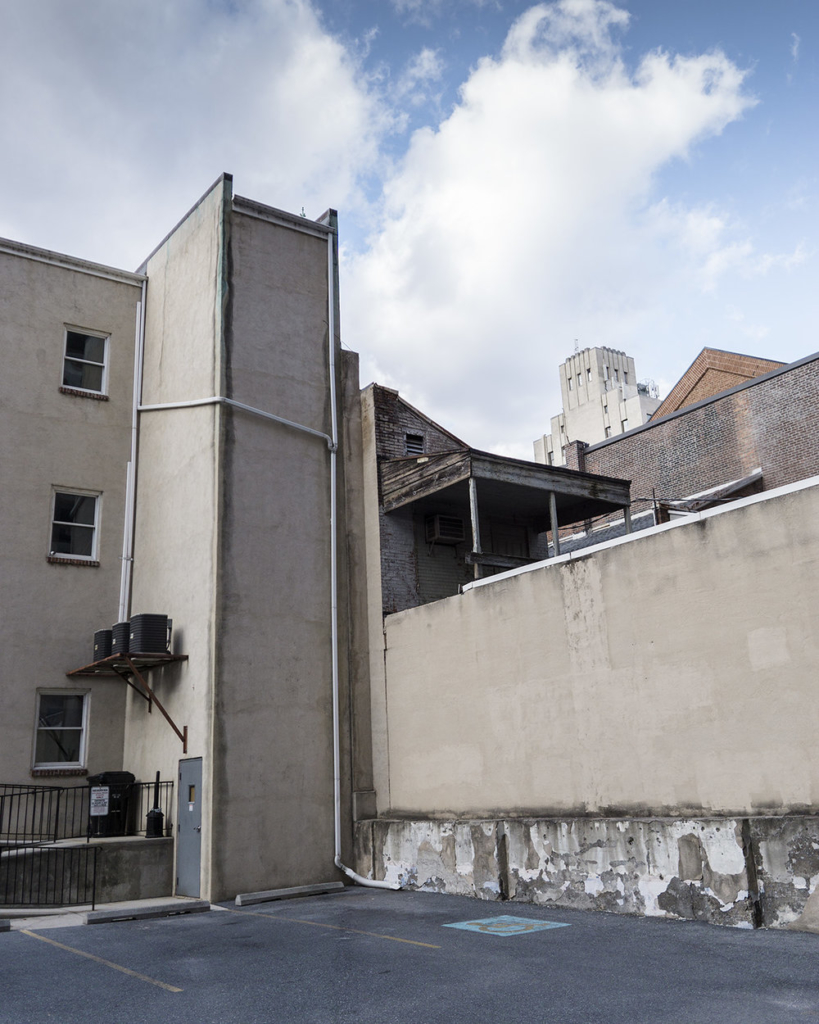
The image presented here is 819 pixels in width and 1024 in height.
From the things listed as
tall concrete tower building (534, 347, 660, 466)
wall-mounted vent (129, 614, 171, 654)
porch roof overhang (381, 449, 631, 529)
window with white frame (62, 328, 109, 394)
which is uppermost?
tall concrete tower building (534, 347, 660, 466)

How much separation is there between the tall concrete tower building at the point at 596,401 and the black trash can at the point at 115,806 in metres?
48.2

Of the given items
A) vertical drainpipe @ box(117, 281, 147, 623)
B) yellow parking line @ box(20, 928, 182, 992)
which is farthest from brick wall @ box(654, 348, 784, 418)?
yellow parking line @ box(20, 928, 182, 992)

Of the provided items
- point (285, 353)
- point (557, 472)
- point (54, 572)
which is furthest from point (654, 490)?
point (54, 572)

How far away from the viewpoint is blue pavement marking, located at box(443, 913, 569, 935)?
9.93m

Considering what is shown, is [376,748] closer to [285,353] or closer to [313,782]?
[313,782]

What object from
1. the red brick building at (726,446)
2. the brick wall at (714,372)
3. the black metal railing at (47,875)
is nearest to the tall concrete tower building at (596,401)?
the brick wall at (714,372)

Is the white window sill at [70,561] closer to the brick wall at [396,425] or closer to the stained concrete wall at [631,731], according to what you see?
the brick wall at [396,425]

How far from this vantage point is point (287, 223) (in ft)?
59.1

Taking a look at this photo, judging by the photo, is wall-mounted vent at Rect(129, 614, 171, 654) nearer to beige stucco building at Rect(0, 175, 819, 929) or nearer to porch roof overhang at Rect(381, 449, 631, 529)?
beige stucco building at Rect(0, 175, 819, 929)

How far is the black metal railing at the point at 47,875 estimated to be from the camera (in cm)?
1327

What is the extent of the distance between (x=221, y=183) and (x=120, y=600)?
816 cm

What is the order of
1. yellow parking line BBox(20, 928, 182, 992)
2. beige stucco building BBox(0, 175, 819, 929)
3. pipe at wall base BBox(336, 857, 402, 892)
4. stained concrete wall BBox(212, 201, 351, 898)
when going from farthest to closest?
pipe at wall base BBox(336, 857, 402, 892) → stained concrete wall BBox(212, 201, 351, 898) → beige stucco building BBox(0, 175, 819, 929) → yellow parking line BBox(20, 928, 182, 992)

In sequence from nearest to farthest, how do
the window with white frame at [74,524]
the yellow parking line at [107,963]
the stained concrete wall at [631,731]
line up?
the yellow parking line at [107,963] < the stained concrete wall at [631,731] < the window with white frame at [74,524]

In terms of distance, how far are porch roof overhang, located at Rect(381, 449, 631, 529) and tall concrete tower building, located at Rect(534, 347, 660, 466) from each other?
4345cm
